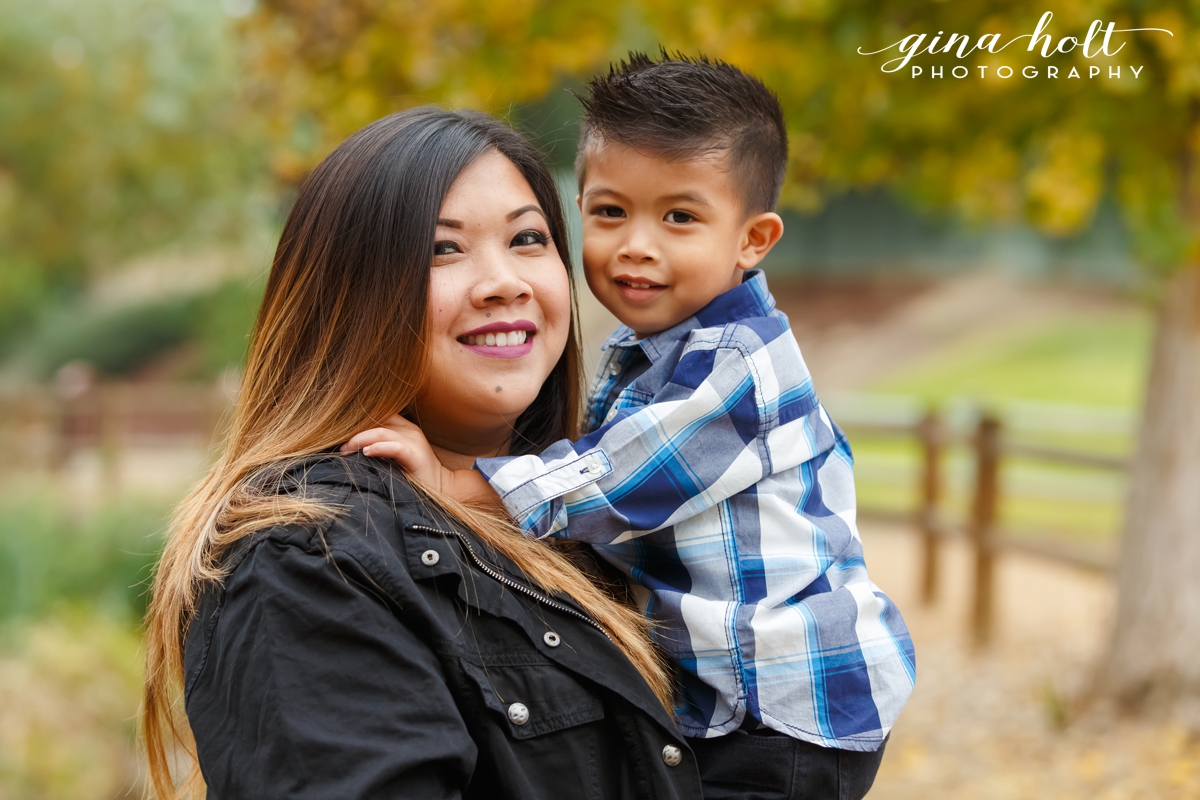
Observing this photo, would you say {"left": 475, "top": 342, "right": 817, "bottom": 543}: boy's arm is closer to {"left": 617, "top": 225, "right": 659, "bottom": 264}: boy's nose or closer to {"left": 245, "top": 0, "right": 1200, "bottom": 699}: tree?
{"left": 617, "top": 225, "right": 659, "bottom": 264}: boy's nose

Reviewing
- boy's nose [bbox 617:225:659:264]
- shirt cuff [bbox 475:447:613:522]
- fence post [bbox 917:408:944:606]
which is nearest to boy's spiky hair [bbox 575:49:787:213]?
boy's nose [bbox 617:225:659:264]

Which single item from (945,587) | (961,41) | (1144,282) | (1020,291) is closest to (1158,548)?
(1144,282)

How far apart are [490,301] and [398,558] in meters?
0.41

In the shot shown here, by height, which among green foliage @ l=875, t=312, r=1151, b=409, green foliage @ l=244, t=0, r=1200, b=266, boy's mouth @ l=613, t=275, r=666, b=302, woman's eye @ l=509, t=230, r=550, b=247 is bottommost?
green foliage @ l=875, t=312, r=1151, b=409

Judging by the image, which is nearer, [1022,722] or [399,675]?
[399,675]

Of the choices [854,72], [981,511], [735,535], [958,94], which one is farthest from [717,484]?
[981,511]

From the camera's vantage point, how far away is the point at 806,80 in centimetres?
463

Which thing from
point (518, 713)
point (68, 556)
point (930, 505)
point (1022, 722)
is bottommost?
point (1022, 722)

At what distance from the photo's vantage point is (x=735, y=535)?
63.3 inches

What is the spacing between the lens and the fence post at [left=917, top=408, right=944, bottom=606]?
26.8 feet

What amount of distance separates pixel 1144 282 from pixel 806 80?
182 centimetres

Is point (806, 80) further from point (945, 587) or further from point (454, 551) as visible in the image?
point (945, 587)

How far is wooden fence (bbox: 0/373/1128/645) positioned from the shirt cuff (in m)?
4.21

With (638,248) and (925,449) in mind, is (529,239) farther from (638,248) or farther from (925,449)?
(925,449)
